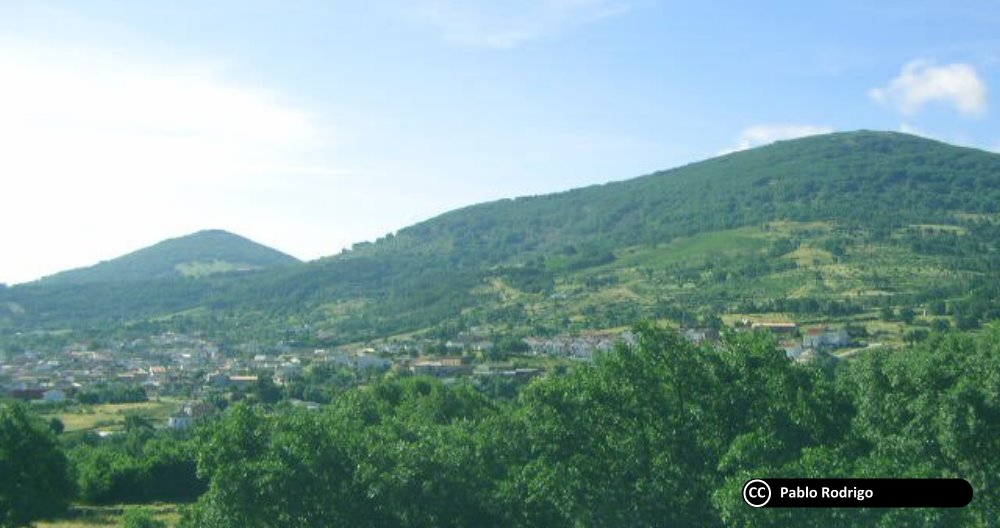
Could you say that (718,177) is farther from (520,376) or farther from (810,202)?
(520,376)

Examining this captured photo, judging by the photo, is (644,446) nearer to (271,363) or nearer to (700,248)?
(271,363)

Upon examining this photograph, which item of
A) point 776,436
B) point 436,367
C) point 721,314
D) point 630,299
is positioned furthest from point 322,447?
point 630,299

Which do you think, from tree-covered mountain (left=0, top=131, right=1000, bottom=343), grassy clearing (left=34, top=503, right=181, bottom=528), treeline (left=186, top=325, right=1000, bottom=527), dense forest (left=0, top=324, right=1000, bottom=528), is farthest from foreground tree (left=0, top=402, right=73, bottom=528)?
tree-covered mountain (left=0, top=131, right=1000, bottom=343)

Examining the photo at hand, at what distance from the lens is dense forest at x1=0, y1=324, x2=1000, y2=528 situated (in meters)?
18.0

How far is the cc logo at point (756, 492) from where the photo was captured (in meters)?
15.0

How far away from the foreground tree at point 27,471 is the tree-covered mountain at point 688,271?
6089cm

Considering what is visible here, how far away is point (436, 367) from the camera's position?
7650 cm

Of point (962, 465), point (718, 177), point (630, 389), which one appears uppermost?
point (718, 177)

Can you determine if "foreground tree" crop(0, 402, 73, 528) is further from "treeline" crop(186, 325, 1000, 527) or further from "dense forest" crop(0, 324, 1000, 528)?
"treeline" crop(186, 325, 1000, 527)

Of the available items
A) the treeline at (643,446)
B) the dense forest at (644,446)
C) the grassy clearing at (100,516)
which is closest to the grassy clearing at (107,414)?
the grassy clearing at (100,516)

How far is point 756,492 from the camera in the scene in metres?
15.5

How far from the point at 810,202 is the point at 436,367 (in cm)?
10151

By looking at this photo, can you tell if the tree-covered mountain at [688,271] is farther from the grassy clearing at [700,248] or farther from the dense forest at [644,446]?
the dense forest at [644,446]

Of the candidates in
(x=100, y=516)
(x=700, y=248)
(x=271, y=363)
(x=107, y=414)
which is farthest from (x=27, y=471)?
(x=700, y=248)
